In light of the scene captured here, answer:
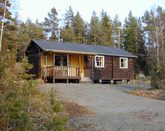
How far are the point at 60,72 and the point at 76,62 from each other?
3370 millimetres

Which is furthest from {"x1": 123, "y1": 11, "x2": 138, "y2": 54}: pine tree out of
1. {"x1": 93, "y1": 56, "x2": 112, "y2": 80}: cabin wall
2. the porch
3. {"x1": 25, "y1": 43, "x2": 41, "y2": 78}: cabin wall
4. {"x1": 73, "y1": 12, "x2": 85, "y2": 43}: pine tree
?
{"x1": 25, "y1": 43, "x2": 41, "y2": 78}: cabin wall

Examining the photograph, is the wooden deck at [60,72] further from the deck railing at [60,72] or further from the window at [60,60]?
the window at [60,60]

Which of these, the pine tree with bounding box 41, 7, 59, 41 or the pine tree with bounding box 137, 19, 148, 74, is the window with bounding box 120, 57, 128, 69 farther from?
the pine tree with bounding box 41, 7, 59, 41

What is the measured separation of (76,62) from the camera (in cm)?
3353

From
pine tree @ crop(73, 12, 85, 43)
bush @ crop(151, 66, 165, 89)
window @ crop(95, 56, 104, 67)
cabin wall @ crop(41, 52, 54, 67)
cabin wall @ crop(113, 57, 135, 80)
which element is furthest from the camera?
pine tree @ crop(73, 12, 85, 43)

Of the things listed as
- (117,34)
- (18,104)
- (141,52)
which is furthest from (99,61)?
(117,34)

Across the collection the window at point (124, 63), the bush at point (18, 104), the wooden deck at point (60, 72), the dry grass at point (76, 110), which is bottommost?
the dry grass at point (76, 110)

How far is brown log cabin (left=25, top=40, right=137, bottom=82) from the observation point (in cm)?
3083

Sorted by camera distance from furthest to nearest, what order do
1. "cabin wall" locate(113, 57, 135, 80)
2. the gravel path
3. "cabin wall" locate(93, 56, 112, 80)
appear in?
"cabin wall" locate(113, 57, 135, 80) < "cabin wall" locate(93, 56, 112, 80) < the gravel path

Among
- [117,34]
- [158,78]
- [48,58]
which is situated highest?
[117,34]

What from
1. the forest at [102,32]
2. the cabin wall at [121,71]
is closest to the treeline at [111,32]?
the forest at [102,32]

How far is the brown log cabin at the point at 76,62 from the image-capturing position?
1214 inches

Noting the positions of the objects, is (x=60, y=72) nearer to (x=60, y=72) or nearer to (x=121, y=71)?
(x=60, y=72)

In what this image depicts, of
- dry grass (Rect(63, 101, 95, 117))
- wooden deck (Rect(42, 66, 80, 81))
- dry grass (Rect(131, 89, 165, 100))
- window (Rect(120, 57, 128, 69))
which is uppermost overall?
window (Rect(120, 57, 128, 69))
